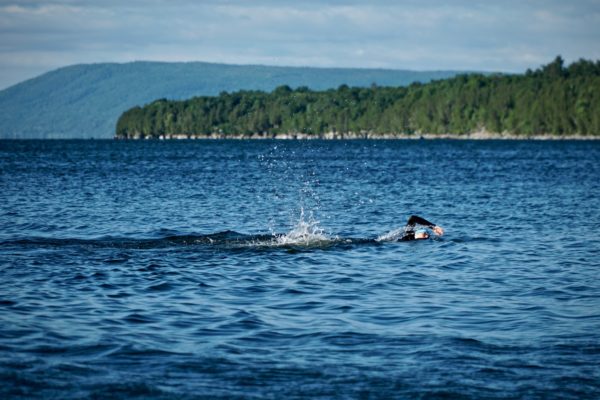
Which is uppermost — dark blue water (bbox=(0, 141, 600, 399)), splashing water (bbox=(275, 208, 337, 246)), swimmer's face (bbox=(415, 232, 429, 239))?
swimmer's face (bbox=(415, 232, 429, 239))

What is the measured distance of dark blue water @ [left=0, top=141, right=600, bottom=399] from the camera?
12.8 meters

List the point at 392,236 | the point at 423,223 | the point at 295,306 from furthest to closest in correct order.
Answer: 1. the point at 392,236
2. the point at 423,223
3. the point at 295,306

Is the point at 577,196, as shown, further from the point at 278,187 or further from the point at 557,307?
the point at 557,307

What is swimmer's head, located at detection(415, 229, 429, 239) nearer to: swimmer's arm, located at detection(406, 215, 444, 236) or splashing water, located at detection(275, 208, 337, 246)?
swimmer's arm, located at detection(406, 215, 444, 236)

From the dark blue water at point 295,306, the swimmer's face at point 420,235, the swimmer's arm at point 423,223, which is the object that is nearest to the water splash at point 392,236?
the dark blue water at point 295,306

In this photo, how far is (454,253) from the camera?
26.5m

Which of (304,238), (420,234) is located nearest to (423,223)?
(420,234)

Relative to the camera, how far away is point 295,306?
18078 millimetres

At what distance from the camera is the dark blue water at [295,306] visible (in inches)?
506

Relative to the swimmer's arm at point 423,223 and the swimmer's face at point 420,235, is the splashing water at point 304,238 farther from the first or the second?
the swimmer's face at point 420,235

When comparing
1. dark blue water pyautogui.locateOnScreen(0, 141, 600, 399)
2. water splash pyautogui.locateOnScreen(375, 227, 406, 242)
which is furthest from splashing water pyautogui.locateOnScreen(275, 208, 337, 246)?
water splash pyautogui.locateOnScreen(375, 227, 406, 242)

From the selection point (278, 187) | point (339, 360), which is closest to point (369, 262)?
point (339, 360)

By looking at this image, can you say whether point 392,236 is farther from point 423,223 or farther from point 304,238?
point 304,238

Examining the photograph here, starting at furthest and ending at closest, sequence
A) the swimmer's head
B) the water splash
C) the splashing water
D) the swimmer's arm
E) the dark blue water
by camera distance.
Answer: the water splash → the swimmer's head → the splashing water → the swimmer's arm → the dark blue water
